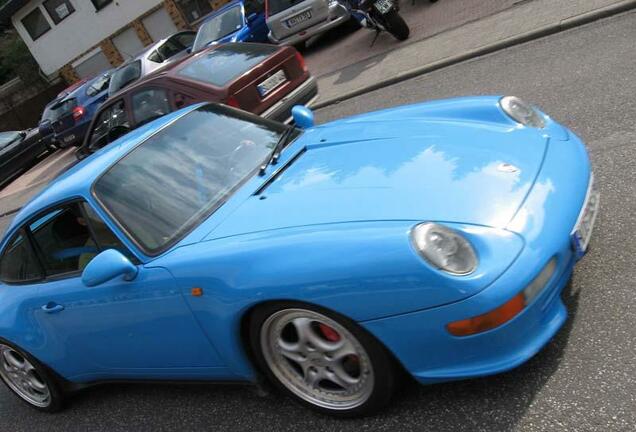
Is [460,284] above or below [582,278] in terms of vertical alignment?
above

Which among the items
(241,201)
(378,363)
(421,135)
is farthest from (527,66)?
(378,363)

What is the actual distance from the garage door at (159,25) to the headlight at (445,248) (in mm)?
24719

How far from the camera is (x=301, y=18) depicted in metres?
12.1

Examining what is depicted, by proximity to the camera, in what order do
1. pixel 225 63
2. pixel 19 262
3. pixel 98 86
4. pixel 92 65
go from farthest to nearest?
pixel 92 65, pixel 98 86, pixel 225 63, pixel 19 262

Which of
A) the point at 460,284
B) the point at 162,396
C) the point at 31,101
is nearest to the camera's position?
the point at 460,284

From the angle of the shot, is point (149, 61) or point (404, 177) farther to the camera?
point (149, 61)

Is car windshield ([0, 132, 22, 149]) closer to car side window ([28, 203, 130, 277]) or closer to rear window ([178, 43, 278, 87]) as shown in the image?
rear window ([178, 43, 278, 87])

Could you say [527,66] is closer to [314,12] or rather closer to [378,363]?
[378,363]

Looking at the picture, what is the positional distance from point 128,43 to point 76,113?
1334 cm

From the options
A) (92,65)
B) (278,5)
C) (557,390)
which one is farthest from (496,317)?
(92,65)

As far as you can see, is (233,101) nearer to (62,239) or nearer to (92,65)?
(62,239)

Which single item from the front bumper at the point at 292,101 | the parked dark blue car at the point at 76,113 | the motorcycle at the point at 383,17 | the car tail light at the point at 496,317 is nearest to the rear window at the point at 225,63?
the front bumper at the point at 292,101

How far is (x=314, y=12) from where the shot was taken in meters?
11.9

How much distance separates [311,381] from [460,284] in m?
0.93
